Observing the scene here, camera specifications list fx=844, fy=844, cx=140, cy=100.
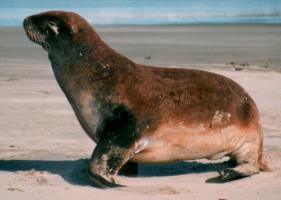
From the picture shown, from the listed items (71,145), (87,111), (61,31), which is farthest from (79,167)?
(71,145)

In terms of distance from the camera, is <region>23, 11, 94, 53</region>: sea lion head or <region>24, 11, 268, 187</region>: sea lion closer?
<region>24, 11, 268, 187</region>: sea lion

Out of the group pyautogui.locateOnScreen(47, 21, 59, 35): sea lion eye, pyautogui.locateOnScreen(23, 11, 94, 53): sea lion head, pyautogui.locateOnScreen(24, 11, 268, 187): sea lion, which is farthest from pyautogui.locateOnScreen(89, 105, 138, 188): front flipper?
pyautogui.locateOnScreen(47, 21, 59, 35): sea lion eye

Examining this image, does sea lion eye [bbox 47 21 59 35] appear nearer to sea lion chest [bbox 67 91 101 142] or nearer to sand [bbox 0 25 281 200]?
sea lion chest [bbox 67 91 101 142]

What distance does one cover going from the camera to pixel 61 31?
715cm

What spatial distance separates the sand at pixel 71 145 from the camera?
6.34 metres

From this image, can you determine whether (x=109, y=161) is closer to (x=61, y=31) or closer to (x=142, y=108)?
(x=142, y=108)

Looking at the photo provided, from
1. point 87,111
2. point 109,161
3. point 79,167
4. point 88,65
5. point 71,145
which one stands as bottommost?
point 71,145

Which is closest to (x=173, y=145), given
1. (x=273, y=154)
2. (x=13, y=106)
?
(x=273, y=154)

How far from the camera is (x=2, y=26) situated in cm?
3681

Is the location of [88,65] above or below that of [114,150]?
above

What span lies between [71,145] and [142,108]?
2185 mm

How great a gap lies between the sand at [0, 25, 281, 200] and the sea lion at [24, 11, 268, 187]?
221mm

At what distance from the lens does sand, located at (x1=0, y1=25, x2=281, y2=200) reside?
6.34m

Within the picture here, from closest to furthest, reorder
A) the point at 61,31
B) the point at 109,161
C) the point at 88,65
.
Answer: the point at 109,161 < the point at 88,65 < the point at 61,31
